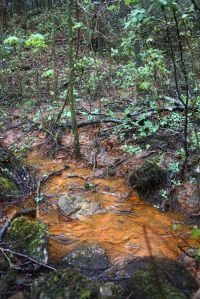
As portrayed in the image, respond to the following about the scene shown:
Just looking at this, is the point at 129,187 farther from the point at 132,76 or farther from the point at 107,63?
the point at 107,63

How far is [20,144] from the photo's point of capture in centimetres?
825

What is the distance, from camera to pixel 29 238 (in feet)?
14.6

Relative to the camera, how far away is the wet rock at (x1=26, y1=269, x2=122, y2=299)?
329 centimetres

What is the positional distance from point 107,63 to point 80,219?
856 cm

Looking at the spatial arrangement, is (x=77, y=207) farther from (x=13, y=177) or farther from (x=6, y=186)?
(x=13, y=177)

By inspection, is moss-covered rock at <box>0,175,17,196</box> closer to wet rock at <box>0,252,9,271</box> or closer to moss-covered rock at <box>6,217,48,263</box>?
moss-covered rock at <box>6,217,48,263</box>

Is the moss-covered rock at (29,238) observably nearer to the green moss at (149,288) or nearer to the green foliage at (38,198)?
the green moss at (149,288)

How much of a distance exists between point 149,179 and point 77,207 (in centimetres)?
121

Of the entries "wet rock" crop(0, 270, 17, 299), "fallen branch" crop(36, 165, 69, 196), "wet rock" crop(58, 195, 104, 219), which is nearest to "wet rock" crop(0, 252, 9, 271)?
"wet rock" crop(0, 270, 17, 299)

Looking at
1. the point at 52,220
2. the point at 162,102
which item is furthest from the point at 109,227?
the point at 162,102

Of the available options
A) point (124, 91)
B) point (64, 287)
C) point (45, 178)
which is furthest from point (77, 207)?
point (124, 91)

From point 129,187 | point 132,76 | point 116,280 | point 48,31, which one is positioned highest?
point 48,31

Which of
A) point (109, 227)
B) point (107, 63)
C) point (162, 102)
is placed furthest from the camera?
point (107, 63)

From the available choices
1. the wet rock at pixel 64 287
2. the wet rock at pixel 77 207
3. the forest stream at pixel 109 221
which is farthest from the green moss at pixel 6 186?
the wet rock at pixel 64 287
